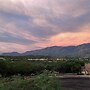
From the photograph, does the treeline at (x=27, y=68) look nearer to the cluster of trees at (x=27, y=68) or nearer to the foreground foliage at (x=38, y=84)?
the cluster of trees at (x=27, y=68)

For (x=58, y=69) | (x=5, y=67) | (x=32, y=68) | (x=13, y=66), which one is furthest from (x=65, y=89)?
(x=58, y=69)

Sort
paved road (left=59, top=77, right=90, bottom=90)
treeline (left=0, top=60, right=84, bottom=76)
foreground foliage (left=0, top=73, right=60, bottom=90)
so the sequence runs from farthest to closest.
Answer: treeline (left=0, top=60, right=84, bottom=76) → paved road (left=59, top=77, right=90, bottom=90) → foreground foliage (left=0, top=73, right=60, bottom=90)

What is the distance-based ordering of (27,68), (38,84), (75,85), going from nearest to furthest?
1. (38,84)
2. (75,85)
3. (27,68)

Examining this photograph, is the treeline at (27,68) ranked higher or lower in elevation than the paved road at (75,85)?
higher

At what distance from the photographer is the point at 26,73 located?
222 feet

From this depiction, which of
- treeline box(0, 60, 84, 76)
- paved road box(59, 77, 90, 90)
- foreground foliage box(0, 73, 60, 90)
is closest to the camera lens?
foreground foliage box(0, 73, 60, 90)

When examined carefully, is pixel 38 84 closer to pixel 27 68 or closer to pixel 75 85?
pixel 75 85

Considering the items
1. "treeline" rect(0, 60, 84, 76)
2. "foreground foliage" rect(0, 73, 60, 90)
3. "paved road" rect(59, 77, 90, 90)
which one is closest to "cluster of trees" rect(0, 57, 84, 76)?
"treeline" rect(0, 60, 84, 76)

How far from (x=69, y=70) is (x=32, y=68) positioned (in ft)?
33.6

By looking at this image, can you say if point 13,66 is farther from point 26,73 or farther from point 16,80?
point 16,80

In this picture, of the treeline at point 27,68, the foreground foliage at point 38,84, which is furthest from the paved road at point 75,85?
the foreground foliage at point 38,84

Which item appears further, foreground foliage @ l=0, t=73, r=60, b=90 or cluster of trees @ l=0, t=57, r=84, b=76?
cluster of trees @ l=0, t=57, r=84, b=76

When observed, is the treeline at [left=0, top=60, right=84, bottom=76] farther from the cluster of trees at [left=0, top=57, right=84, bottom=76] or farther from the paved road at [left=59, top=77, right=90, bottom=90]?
the paved road at [left=59, top=77, right=90, bottom=90]

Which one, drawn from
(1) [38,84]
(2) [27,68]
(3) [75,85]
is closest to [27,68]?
(2) [27,68]
